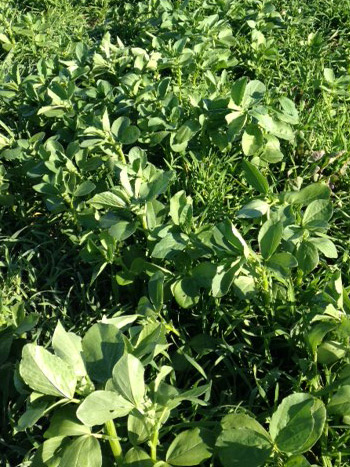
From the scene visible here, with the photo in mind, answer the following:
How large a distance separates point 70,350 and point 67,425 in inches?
6.6

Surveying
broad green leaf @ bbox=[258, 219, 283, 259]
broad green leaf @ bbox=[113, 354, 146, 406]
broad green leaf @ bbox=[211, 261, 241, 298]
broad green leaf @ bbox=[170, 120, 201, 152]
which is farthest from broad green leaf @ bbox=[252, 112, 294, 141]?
broad green leaf @ bbox=[113, 354, 146, 406]

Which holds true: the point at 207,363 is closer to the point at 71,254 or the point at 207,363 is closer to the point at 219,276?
the point at 219,276

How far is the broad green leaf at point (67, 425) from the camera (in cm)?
132

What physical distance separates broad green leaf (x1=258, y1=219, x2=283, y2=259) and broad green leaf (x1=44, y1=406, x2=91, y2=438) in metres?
0.67

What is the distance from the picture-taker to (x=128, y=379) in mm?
1268

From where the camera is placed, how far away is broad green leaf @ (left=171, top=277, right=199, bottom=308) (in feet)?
5.91

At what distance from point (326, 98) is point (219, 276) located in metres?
1.36

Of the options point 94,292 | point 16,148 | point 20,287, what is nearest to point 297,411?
point 94,292

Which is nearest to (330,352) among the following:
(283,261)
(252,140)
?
(283,261)

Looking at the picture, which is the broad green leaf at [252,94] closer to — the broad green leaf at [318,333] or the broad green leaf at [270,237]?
the broad green leaf at [270,237]

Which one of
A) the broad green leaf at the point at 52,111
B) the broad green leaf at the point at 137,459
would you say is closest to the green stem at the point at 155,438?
the broad green leaf at the point at 137,459

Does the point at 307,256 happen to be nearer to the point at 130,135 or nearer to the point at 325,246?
the point at 325,246

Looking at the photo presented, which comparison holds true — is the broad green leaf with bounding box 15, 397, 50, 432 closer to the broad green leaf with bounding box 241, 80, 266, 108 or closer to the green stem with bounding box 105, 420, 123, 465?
the green stem with bounding box 105, 420, 123, 465

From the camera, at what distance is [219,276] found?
5.37 feet
